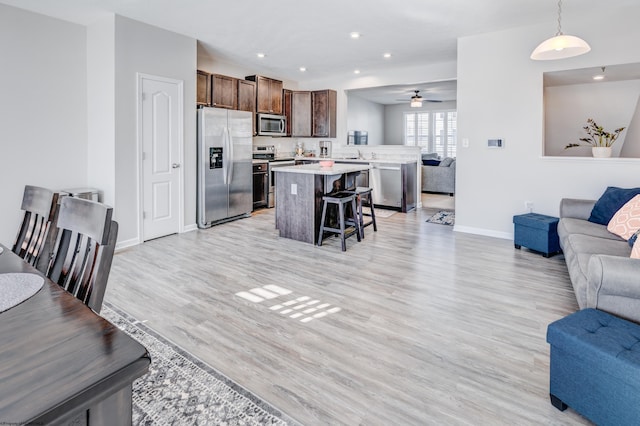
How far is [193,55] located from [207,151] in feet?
4.32

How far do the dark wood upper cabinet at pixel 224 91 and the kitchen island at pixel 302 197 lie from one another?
207 centimetres

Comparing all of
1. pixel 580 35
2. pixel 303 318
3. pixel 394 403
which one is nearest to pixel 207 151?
pixel 303 318

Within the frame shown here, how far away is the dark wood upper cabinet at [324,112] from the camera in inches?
313

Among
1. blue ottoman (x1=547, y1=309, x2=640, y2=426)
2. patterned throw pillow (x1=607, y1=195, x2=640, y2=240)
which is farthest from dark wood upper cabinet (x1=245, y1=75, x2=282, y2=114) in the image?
blue ottoman (x1=547, y1=309, x2=640, y2=426)

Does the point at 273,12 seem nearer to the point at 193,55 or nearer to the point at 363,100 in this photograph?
the point at 193,55

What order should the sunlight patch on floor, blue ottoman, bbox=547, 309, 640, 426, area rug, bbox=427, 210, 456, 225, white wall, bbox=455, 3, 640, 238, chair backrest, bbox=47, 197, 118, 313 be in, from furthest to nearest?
area rug, bbox=427, 210, 456, 225 → white wall, bbox=455, 3, 640, 238 → the sunlight patch on floor → blue ottoman, bbox=547, 309, 640, 426 → chair backrest, bbox=47, 197, 118, 313

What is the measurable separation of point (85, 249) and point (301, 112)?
7.09m

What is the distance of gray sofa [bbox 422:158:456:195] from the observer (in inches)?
357

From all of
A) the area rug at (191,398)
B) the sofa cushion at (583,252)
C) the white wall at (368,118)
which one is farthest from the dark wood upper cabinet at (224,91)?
the sofa cushion at (583,252)

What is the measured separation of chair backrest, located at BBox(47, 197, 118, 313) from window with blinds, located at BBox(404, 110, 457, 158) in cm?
1154

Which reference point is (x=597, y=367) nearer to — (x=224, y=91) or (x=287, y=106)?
(x=224, y=91)

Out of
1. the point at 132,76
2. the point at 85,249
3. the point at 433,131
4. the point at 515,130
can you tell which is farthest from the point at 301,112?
the point at 85,249

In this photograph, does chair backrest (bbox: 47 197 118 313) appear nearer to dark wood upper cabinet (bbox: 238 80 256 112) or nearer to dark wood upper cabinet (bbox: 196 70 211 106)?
dark wood upper cabinet (bbox: 196 70 211 106)

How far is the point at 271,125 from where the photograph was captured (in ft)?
24.5
